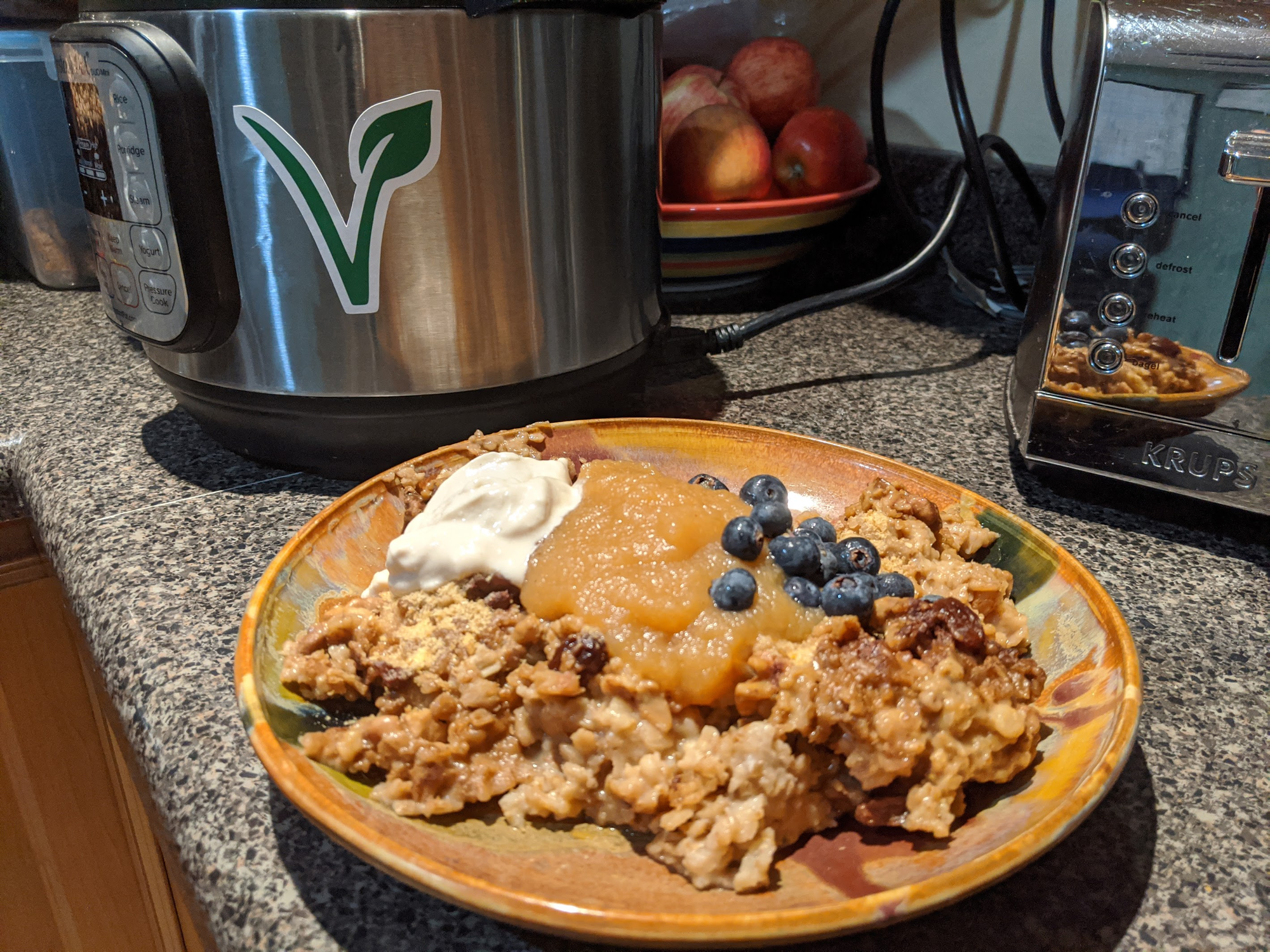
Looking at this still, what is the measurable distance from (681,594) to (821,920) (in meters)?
0.17

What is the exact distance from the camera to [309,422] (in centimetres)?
66

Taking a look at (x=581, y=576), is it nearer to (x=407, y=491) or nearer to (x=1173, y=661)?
(x=407, y=491)

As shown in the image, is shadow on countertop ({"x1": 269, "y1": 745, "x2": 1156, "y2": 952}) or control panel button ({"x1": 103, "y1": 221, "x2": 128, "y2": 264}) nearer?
shadow on countertop ({"x1": 269, "y1": 745, "x2": 1156, "y2": 952})

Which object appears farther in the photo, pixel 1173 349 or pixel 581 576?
pixel 1173 349

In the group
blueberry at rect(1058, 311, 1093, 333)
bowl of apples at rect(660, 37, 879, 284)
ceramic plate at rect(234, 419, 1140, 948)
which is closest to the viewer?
ceramic plate at rect(234, 419, 1140, 948)

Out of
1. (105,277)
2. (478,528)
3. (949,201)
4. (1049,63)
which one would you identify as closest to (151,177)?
(105,277)

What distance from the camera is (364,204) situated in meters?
0.59

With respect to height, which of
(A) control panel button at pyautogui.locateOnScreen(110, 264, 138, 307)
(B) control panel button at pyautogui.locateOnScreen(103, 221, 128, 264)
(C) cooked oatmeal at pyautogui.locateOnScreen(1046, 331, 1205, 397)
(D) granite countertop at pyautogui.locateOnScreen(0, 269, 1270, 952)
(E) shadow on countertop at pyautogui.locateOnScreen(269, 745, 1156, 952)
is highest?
(B) control panel button at pyautogui.locateOnScreen(103, 221, 128, 264)

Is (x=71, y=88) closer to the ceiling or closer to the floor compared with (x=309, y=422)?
closer to the ceiling

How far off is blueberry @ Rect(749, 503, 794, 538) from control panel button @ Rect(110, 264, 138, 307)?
48cm

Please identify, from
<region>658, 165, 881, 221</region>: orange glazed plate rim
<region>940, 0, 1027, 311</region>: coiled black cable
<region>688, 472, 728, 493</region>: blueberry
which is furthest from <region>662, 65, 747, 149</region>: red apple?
<region>688, 472, 728, 493</region>: blueberry

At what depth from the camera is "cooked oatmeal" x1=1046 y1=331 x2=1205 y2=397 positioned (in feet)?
2.01

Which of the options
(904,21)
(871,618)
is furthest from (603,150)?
(904,21)

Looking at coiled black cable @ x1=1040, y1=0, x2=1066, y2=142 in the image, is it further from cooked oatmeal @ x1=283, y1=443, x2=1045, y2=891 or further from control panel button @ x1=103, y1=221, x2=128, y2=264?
control panel button @ x1=103, y1=221, x2=128, y2=264
